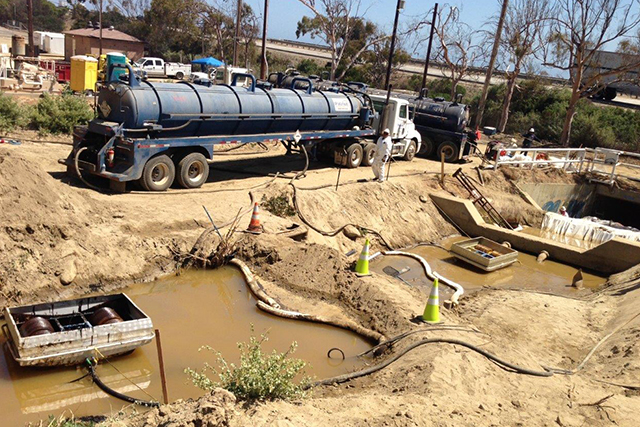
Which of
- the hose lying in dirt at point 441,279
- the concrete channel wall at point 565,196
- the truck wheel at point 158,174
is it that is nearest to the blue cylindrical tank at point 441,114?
the concrete channel wall at point 565,196

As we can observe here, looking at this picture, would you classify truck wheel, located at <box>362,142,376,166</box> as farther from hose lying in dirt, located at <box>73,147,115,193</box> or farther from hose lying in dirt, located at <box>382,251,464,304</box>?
hose lying in dirt, located at <box>73,147,115,193</box>

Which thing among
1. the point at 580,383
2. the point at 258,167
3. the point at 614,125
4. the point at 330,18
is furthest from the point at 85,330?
the point at 614,125

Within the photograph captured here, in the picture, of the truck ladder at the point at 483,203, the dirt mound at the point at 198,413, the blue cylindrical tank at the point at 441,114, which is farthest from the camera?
the blue cylindrical tank at the point at 441,114

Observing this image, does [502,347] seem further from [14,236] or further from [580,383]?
[14,236]

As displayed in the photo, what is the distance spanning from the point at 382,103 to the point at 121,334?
15.5 m

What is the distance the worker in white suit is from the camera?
1689 cm

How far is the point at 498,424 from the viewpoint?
6.06 meters

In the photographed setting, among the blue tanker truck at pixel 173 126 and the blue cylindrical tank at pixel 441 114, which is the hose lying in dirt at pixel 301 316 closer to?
the blue tanker truck at pixel 173 126

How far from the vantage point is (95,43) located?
48188 mm

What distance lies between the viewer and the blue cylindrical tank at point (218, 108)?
1320 centimetres

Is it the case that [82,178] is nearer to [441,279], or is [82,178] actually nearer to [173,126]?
[173,126]

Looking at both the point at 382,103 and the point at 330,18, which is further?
the point at 330,18

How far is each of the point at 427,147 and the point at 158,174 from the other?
13.6 metres

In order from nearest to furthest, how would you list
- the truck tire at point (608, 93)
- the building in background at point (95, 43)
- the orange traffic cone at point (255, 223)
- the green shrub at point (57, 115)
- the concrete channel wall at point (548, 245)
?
1. the orange traffic cone at point (255, 223)
2. the concrete channel wall at point (548, 245)
3. the green shrub at point (57, 115)
4. the truck tire at point (608, 93)
5. the building in background at point (95, 43)
